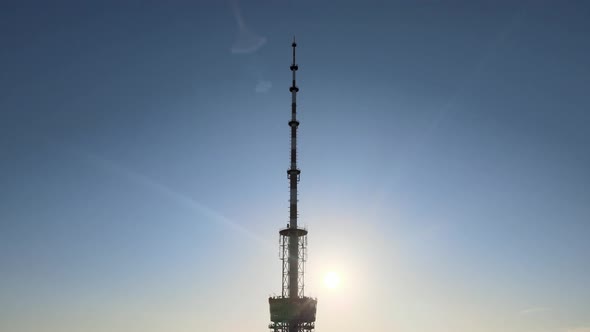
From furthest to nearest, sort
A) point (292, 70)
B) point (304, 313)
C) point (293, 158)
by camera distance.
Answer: point (292, 70)
point (293, 158)
point (304, 313)

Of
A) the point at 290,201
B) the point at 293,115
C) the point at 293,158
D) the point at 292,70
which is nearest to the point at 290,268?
the point at 290,201

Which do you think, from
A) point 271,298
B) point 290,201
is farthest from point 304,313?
point 290,201

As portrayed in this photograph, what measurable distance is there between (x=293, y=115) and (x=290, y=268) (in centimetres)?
3975

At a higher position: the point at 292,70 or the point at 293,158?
the point at 292,70

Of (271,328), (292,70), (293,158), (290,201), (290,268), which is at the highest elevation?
(292,70)

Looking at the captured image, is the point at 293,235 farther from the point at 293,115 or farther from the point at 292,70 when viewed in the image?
the point at 292,70

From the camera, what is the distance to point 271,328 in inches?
5059

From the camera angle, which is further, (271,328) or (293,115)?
(293,115)

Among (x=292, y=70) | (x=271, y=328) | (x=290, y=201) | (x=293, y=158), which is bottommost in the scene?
(x=271, y=328)

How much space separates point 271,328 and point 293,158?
4185 cm

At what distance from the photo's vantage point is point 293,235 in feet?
432

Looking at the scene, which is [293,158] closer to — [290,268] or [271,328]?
[290,268]

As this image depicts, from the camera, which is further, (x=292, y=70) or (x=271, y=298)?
(x=292, y=70)

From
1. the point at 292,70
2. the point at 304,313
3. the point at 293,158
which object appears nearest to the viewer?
the point at 304,313
